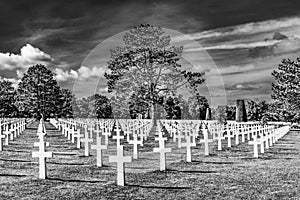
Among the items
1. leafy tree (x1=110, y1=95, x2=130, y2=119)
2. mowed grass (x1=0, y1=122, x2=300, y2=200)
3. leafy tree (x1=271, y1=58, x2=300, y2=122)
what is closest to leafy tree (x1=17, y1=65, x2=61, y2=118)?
leafy tree (x1=110, y1=95, x2=130, y2=119)

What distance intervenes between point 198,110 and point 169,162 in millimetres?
36429

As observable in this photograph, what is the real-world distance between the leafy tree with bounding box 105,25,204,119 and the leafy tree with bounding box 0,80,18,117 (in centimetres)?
3464

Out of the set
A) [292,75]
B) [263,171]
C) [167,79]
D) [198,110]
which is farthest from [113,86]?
[263,171]

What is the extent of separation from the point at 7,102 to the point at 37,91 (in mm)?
11982

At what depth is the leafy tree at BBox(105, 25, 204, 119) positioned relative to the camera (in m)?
34.6

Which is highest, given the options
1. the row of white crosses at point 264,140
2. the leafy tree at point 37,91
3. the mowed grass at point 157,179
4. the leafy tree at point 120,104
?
the leafy tree at point 37,91

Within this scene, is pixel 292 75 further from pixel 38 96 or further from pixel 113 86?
pixel 38 96

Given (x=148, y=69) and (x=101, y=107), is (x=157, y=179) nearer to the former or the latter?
(x=148, y=69)

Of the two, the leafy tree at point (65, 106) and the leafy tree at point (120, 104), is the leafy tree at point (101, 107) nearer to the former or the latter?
the leafy tree at point (65, 106)

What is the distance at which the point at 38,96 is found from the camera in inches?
2312

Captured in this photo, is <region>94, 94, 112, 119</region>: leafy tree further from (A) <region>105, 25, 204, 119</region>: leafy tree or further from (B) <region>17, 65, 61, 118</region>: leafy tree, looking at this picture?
(A) <region>105, 25, 204, 119</region>: leafy tree

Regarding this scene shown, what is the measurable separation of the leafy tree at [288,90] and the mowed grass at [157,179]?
105ft

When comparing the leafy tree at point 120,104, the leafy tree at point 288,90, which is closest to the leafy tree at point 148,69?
the leafy tree at point 120,104

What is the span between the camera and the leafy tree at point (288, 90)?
1714 inches
